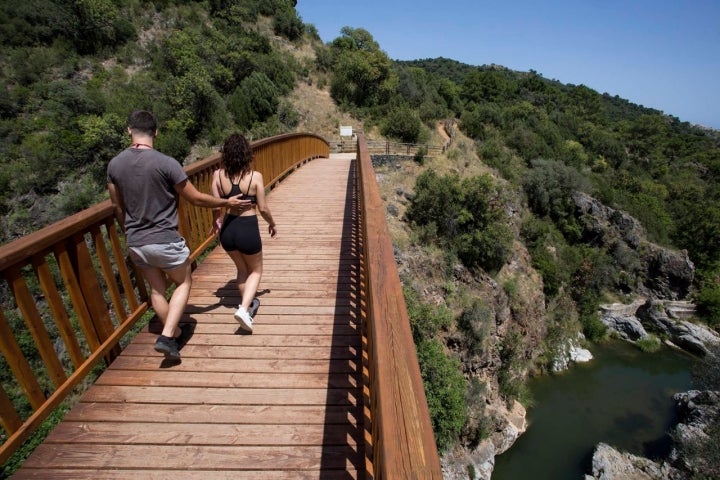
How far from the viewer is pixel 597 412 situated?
1977 cm

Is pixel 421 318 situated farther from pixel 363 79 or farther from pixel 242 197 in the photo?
pixel 363 79

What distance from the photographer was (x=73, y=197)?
19.8 metres

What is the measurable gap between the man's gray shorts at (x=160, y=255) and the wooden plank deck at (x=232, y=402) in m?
0.87

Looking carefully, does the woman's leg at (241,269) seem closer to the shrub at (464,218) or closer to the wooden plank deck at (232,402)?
the wooden plank deck at (232,402)

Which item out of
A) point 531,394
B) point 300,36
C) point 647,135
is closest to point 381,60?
point 300,36

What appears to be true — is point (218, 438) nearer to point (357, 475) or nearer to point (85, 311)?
point (357, 475)

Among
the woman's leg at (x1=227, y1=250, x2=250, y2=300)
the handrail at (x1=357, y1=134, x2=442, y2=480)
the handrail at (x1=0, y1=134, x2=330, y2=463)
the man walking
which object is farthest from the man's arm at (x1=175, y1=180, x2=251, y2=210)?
the handrail at (x1=357, y1=134, x2=442, y2=480)

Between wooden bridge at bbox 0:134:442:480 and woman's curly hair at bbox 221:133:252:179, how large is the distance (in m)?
1.05

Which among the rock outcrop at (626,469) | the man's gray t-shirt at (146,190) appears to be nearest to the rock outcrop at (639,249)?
the rock outcrop at (626,469)

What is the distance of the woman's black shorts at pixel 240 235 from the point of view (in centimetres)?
327

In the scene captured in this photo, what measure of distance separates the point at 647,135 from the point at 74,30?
277 ft

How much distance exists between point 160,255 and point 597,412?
81.8 feet

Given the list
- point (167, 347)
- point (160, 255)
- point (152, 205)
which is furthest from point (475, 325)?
point (152, 205)

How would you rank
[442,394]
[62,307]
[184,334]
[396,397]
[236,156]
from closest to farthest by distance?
[396,397] < [62,307] < [236,156] < [184,334] < [442,394]
